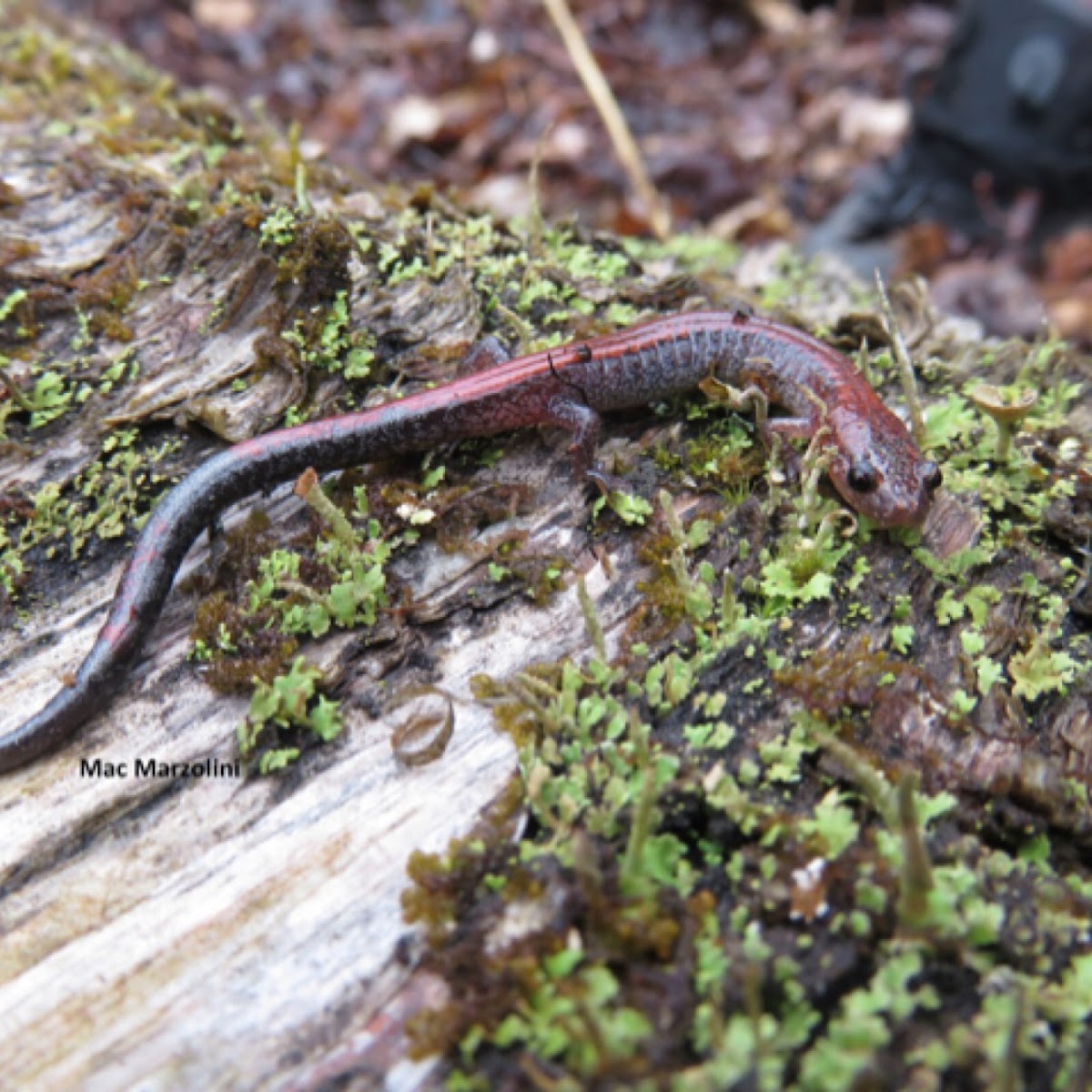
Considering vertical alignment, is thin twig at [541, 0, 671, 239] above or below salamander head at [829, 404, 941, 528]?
above

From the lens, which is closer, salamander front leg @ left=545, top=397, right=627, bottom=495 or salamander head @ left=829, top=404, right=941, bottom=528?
salamander head @ left=829, top=404, right=941, bottom=528

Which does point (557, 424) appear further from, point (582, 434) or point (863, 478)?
point (863, 478)

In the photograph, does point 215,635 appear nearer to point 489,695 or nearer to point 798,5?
point 489,695

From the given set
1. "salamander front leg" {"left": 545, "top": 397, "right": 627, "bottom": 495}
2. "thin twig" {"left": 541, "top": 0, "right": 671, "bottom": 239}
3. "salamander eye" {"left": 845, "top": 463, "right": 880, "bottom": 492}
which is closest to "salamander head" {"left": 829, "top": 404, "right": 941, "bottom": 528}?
"salamander eye" {"left": 845, "top": 463, "right": 880, "bottom": 492}

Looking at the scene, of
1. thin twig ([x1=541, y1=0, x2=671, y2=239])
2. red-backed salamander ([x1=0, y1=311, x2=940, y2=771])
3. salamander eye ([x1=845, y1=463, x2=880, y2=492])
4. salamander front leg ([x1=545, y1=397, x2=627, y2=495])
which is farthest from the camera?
thin twig ([x1=541, y1=0, x2=671, y2=239])

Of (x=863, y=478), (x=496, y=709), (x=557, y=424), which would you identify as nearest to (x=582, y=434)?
(x=557, y=424)

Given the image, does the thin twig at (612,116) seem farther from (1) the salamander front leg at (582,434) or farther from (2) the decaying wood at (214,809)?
(2) the decaying wood at (214,809)

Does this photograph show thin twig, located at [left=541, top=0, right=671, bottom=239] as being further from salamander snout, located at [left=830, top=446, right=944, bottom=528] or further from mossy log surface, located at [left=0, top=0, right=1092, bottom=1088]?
salamander snout, located at [left=830, top=446, right=944, bottom=528]
